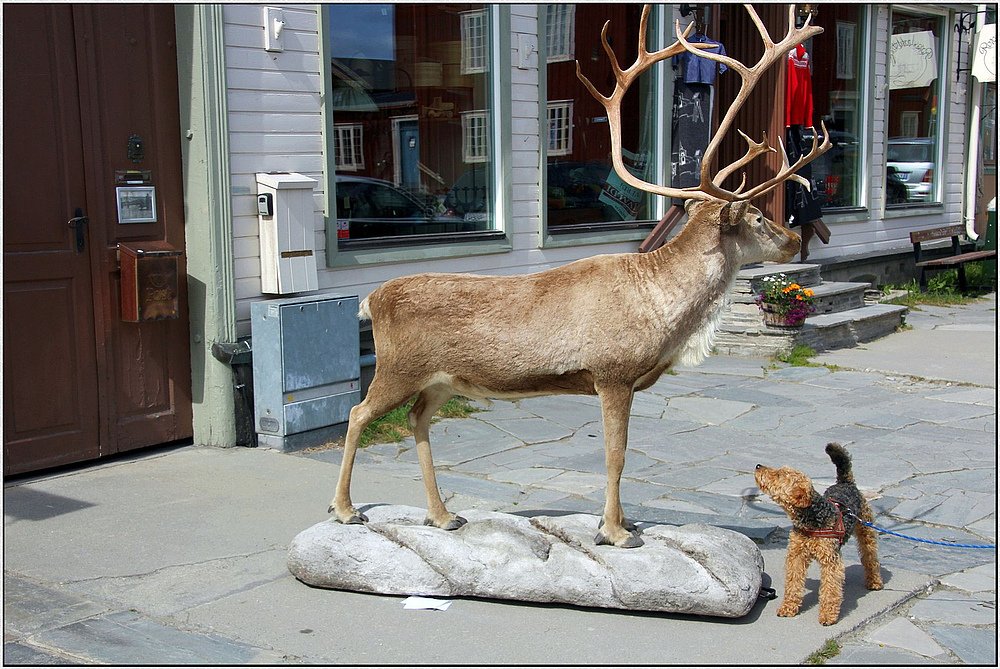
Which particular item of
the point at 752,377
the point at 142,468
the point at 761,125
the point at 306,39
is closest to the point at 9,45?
the point at 306,39

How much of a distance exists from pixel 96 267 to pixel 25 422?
43.6 inches

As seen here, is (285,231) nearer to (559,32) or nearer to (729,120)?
(729,120)

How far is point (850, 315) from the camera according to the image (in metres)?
11.2

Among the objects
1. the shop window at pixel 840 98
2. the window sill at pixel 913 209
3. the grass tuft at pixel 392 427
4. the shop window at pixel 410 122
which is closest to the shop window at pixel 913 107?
the window sill at pixel 913 209

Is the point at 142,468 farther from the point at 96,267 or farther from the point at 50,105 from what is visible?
the point at 50,105

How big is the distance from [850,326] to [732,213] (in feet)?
23.6

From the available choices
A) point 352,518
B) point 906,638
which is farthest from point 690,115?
point 906,638

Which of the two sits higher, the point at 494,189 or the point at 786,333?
the point at 494,189

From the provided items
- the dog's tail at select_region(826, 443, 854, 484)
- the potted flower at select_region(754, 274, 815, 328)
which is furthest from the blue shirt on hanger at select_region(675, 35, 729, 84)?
the dog's tail at select_region(826, 443, 854, 484)

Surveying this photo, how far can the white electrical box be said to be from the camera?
6906mm

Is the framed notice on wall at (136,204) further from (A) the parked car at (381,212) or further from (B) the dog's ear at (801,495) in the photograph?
(B) the dog's ear at (801,495)

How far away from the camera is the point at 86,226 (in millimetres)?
6312

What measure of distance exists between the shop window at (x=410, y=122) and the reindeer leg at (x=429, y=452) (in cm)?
313

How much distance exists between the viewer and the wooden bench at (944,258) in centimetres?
1443
